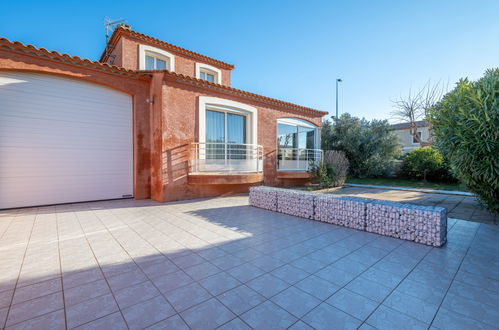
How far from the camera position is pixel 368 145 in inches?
642

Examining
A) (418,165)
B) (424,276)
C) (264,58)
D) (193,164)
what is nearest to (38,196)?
(193,164)

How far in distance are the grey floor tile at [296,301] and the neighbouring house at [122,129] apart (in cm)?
615


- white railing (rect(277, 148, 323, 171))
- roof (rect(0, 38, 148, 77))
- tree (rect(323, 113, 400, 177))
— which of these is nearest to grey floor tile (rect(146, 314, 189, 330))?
roof (rect(0, 38, 148, 77))

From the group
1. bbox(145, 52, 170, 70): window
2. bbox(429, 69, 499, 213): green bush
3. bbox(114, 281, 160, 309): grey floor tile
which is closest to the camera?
bbox(114, 281, 160, 309): grey floor tile

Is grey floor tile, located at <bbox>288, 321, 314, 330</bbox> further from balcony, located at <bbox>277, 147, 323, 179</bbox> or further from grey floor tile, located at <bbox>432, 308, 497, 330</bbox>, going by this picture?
balcony, located at <bbox>277, 147, 323, 179</bbox>

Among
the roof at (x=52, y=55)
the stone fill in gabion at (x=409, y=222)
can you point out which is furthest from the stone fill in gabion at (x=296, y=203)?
the roof at (x=52, y=55)

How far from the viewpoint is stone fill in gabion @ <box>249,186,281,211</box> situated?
6715mm

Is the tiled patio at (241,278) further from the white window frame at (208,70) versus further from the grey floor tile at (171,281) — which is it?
the white window frame at (208,70)

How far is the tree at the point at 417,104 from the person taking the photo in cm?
1845

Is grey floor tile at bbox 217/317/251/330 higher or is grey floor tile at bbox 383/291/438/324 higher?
grey floor tile at bbox 217/317/251/330

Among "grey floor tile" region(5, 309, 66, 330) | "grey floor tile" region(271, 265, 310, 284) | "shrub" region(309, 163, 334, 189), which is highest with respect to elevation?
"shrub" region(309, 163, 334, 189)

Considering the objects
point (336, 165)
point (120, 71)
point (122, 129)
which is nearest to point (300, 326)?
point (122, 129)

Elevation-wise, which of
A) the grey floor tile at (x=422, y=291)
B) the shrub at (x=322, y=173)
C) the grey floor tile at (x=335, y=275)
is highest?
the shrub at (x=322, y=173)

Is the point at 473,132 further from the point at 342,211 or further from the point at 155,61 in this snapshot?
the point at 155,61
